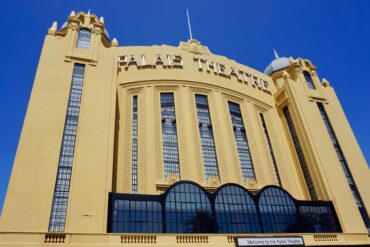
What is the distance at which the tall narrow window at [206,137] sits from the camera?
112 ft

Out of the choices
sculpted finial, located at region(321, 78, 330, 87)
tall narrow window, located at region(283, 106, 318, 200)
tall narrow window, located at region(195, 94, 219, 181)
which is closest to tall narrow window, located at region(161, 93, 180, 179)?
tall narrow window, located at region(195, 94, 219, 181)

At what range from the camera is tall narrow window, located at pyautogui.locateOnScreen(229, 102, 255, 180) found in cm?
3553

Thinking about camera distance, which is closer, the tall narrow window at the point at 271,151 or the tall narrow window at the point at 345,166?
the tall narrow window at the point at 345,166

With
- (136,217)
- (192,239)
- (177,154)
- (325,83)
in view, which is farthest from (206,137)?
(325,83)

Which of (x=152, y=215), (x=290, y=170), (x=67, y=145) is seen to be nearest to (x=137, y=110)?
(x=67, y=145)

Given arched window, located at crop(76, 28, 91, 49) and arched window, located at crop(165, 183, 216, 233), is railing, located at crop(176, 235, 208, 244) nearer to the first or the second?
arched window, located at crop(165, 183, 216, 233)

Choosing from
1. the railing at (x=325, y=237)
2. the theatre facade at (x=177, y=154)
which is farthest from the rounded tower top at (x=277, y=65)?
the railing at (x=325, y=237)

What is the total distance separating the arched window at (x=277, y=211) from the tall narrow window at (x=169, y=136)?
8.75 metres

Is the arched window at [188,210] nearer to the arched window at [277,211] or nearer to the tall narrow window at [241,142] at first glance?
the arched window at [277,211]

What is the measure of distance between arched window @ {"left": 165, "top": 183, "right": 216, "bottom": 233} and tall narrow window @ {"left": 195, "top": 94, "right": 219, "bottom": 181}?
6415 mm

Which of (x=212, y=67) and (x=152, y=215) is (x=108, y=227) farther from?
(x=212, y=67)

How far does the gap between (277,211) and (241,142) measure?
1115cm

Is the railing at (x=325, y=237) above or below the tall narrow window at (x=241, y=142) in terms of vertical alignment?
below

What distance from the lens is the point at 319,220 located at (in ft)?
97.4
